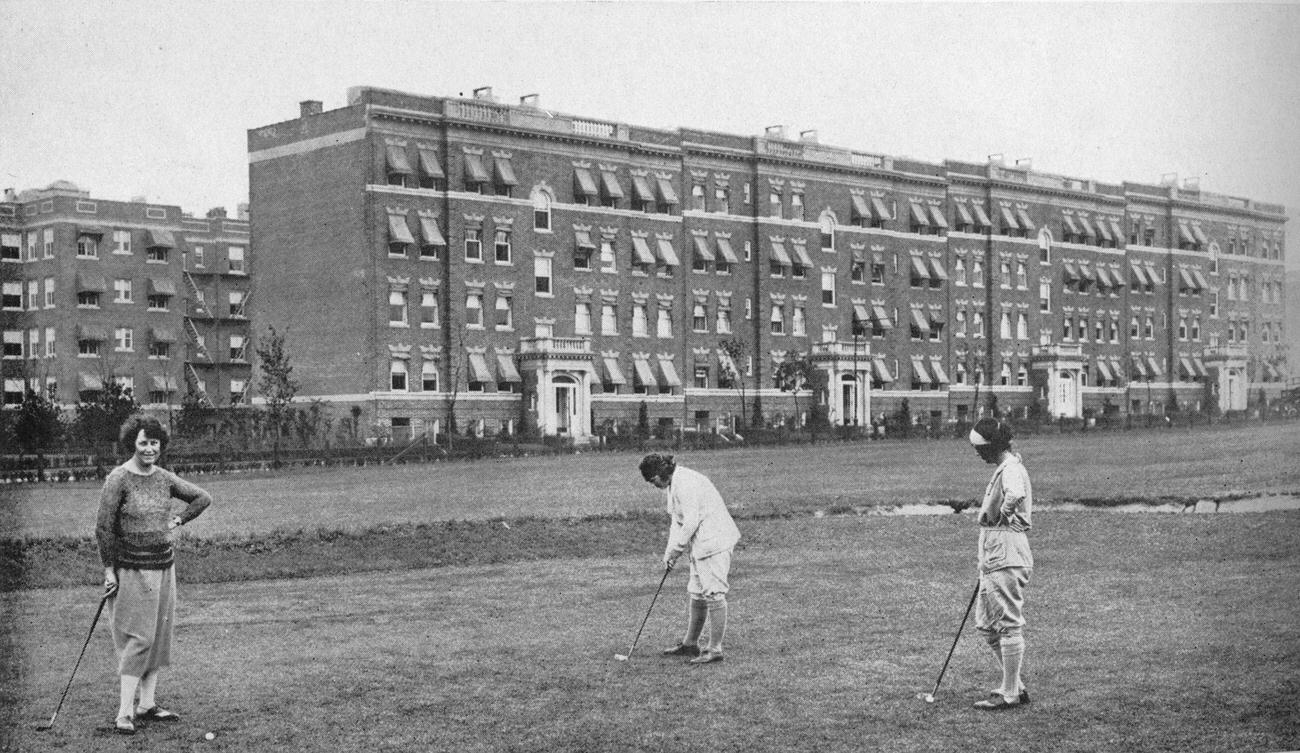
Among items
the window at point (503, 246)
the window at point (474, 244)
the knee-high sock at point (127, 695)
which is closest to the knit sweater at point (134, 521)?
the knee-high sock at point (127, 695)

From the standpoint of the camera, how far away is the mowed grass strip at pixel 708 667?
9.93m

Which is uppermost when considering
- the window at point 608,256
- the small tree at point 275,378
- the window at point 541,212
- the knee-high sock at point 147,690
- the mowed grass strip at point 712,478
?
the window at point 541,212

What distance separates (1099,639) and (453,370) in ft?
164

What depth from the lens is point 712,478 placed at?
36688 millimetres

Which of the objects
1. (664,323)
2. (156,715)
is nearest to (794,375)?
(664,323)

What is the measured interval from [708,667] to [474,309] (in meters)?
51.5

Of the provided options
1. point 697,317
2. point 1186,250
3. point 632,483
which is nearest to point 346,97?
point 697,317

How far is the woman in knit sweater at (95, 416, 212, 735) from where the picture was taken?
10000 mm

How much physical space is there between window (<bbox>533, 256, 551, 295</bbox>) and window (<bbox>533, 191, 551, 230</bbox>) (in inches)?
59.6

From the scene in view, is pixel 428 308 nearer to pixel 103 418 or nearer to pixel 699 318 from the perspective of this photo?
pixel 699 318

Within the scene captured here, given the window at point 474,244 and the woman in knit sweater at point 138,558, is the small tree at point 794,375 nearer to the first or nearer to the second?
the window at point 474,244

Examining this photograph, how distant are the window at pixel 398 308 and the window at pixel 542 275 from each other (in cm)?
696

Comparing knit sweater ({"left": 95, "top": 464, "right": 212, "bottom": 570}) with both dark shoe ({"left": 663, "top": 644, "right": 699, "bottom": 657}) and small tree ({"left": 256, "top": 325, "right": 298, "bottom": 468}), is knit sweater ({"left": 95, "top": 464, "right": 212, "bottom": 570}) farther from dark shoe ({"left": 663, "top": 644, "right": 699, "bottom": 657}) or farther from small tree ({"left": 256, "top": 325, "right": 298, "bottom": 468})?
small tree ({"left": 256, "top": 325, "right": 298, "bottom": 468})

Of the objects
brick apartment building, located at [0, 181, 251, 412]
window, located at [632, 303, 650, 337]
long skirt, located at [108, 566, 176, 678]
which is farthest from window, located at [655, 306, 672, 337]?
long skirt, located at [108, 566, 176, 678]
